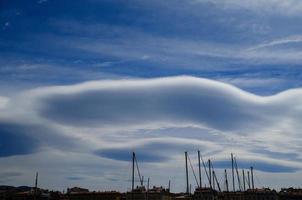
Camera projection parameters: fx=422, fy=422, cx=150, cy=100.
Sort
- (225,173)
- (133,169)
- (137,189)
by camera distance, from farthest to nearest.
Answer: (137,189), (225,173), (133,169)

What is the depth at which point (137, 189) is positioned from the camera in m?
136

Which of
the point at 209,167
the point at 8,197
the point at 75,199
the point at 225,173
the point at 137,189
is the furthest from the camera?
the point at 75,199

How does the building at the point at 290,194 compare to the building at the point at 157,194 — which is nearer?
the building at the point at 157,194

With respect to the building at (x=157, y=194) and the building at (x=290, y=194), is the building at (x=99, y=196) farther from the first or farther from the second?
the building at (x=290, y=194)

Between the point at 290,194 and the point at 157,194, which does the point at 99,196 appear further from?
the point at 290,194

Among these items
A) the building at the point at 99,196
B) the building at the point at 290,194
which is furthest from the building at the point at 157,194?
the building at the point at 290,194

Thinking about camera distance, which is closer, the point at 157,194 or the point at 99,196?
the point at 157,194

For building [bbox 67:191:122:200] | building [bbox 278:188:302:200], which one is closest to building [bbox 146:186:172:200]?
building [bbox 67:191:122:200]

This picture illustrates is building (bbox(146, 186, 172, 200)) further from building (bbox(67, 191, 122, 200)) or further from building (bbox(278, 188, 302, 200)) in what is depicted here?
building (bbox(278, 188, 302, 200))

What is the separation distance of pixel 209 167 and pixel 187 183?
9478mm

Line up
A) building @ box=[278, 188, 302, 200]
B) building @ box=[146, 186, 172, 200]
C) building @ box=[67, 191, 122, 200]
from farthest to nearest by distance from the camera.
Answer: building @ box=[67, 191, 122, 200]
building @ box=[278, 188, 302, 200]
building @ box=[146, 186, 172, 200]

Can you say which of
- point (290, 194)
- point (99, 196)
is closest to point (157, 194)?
point (99, 196)

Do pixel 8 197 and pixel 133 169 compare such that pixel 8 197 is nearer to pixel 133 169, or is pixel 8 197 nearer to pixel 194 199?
pixel 194 199

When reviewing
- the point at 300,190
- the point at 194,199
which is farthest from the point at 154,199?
the point at 300,190
